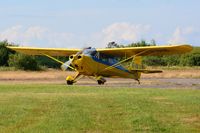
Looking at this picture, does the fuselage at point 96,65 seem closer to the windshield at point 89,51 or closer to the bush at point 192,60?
the windshield at point 89,51

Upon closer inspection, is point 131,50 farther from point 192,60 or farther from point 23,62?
point 192,60

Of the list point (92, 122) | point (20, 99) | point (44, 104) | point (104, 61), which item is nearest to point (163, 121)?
point (92, 122)

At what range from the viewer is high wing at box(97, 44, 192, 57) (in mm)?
37781

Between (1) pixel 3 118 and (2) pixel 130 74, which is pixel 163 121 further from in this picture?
(2) pixel 130 74

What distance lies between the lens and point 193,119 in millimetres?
14469

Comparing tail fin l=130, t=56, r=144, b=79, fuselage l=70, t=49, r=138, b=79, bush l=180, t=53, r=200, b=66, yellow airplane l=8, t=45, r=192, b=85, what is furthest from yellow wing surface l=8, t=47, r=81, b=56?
bush l=180, t=53, r=200, b=66

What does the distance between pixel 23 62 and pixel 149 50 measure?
2121 cm

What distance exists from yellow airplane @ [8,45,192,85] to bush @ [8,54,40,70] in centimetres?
1262

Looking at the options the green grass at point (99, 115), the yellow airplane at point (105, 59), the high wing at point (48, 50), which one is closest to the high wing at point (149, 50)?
the yellow airplane at point (105, 59)

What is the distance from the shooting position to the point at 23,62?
188 ft

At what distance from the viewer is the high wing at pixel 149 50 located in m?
37.8

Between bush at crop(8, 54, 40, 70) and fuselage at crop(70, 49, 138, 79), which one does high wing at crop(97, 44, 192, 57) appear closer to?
fuselage at crop(70, 49, 138, 79)

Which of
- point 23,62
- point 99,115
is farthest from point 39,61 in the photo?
point 99,115

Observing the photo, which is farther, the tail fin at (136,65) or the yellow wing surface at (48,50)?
the yellow wing surface at (48,50)
